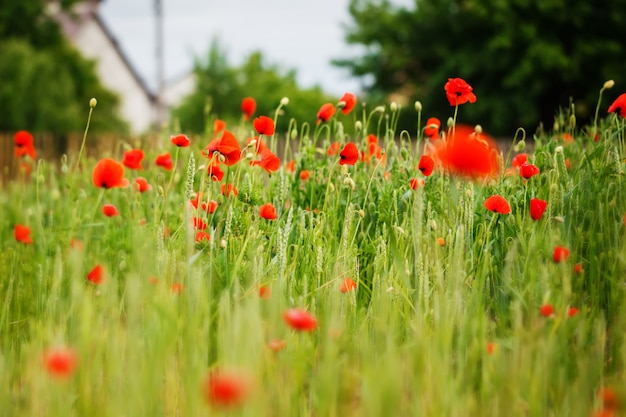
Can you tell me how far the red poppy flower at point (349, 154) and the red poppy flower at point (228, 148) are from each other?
41 cm

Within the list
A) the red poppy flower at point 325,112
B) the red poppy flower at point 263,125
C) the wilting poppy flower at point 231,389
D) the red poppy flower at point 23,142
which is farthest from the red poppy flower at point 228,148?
the red poppy flower at point 23,142

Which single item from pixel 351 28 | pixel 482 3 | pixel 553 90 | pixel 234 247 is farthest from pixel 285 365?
pixel 351 28

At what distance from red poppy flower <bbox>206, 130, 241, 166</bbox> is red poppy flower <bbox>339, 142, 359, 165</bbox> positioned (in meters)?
0.41

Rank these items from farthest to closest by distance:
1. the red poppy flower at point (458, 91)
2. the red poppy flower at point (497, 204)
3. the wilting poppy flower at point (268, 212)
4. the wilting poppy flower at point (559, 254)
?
the red poppy flower at point (458, 91) < the wilting poppy flower at point (268, 212) < the red poppy flower at point (497, 204) < the wilting poppy flower at point (559, 254)

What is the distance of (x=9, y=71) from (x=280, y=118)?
7870 millimetres

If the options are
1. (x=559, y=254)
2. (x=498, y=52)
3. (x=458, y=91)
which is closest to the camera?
(x=559, y=254)

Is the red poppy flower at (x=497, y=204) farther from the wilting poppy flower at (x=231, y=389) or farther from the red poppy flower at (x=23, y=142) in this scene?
the red poppy flower at (x=23, y=142)

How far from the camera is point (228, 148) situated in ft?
7.01

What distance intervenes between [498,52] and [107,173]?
17.5 m

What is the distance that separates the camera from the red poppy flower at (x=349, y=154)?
233cm

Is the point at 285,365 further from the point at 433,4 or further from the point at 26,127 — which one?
the point at 433,4

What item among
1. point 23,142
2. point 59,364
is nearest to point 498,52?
point 23,142

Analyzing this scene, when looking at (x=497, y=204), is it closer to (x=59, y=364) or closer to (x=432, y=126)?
(x=432, y=126)

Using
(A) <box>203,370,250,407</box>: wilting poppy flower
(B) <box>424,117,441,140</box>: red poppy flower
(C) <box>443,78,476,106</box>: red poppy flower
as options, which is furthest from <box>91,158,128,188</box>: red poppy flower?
(B) <box>424,117,441,140</box>: red poppy flower
